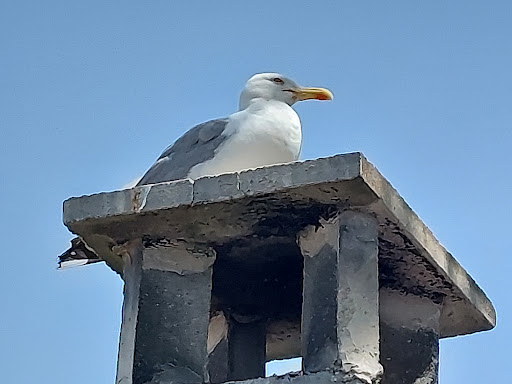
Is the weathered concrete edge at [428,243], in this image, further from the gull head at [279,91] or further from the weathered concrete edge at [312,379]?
the gull head at [279,91]

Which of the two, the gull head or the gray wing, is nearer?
the gray wing

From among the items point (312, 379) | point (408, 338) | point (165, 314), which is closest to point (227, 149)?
point (165, 314)

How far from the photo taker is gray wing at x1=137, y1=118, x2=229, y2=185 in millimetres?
7508

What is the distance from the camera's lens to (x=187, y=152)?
301 inches

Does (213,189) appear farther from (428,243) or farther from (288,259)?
(428,243)

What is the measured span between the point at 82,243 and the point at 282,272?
1066 mm

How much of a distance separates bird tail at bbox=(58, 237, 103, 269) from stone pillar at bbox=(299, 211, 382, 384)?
3.94 feet

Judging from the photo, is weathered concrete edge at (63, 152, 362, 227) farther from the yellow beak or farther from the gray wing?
the yellow beak

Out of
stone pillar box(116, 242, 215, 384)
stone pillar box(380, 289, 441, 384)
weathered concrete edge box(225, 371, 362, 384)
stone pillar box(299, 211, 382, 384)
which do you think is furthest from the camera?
stone pillar box(380, 289, 441, 384)

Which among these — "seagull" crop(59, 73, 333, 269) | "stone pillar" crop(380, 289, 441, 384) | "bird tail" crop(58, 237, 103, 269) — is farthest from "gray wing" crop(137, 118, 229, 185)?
"stone pillar" crop(380, 289, 441, 384)

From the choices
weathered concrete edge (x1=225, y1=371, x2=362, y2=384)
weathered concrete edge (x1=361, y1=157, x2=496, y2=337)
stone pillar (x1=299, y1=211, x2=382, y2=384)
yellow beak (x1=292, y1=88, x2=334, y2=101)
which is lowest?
weathered concrete edge (x1=225, y1=371, x2=362, y2=384)

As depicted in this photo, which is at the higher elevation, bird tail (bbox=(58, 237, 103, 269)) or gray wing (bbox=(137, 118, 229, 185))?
gray wing (bbox=(137, 118, 229, 185))

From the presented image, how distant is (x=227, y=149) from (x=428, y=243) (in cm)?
128

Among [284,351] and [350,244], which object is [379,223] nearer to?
[350,244]
